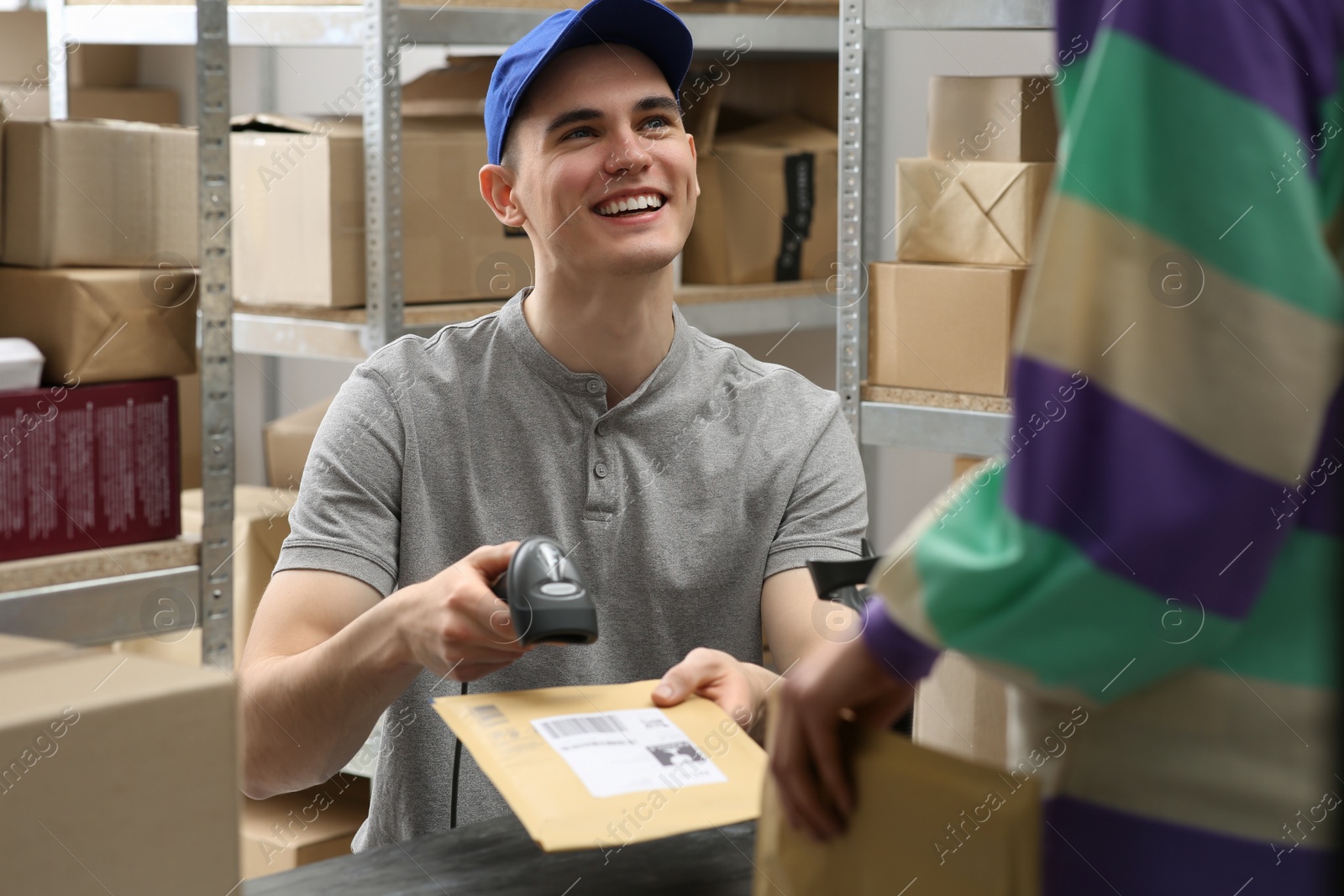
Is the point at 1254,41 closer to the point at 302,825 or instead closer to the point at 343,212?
the point at 343,212

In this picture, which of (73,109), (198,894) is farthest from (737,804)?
(73,109)

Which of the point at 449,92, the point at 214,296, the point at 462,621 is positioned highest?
the point at 449,92

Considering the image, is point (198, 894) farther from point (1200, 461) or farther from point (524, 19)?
point (524, 19)

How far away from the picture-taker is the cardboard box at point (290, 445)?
220 centimetres

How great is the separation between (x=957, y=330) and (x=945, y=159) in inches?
8.8

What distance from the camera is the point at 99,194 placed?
136 centimetres

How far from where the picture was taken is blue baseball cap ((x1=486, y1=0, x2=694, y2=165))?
1305 millimetres

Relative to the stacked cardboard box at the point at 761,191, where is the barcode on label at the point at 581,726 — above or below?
below

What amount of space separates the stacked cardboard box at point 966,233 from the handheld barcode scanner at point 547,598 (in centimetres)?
95

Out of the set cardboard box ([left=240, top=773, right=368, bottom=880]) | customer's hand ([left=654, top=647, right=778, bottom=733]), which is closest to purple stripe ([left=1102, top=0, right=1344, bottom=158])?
customer's hand ([left=654, top=647, right=778, bottom=733])

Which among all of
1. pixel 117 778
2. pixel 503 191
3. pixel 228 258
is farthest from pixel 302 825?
pixel 117 778

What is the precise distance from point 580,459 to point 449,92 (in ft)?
3.67

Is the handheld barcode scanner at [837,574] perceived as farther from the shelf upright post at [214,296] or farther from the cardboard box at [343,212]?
the cardboard box at [343,212]

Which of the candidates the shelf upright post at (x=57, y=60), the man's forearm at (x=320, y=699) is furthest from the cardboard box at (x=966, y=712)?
the shelf upright post at (x=57, y=60)
